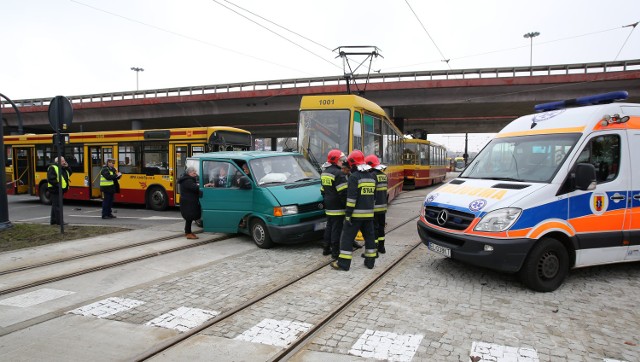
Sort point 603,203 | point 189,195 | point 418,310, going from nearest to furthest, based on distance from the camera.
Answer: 1. point 418,310
2. point 603,203
3. point 189,195

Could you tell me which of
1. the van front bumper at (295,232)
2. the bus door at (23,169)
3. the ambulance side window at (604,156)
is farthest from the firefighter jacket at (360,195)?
the bus door at (23,169)

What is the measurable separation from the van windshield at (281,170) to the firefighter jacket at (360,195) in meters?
2.39

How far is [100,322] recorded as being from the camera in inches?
170

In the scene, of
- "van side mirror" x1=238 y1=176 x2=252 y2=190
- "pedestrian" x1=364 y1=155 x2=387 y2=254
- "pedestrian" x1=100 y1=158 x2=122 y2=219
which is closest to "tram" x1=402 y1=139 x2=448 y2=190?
"pedestrian" x1=100 y1=158 x2=122 y2=219

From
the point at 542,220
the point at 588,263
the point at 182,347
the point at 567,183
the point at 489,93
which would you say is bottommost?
the point at 182,347

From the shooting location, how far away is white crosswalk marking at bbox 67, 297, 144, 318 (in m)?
4.57

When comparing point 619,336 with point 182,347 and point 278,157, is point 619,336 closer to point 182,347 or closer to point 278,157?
point 182,347

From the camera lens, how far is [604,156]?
5.53 meters

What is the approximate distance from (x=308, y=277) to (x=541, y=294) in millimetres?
3104

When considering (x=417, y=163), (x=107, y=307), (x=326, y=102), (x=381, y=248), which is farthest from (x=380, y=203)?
(x=417, y=163)

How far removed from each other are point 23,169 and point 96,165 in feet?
15.0

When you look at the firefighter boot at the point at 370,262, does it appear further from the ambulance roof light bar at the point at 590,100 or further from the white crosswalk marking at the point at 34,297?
the white crosswalk marking at the point at 34,297

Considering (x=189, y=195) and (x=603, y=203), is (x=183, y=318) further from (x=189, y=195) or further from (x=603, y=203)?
(x=603, y=203)

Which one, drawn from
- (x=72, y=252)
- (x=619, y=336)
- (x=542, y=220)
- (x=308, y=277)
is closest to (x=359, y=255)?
(x=308, y=277)
